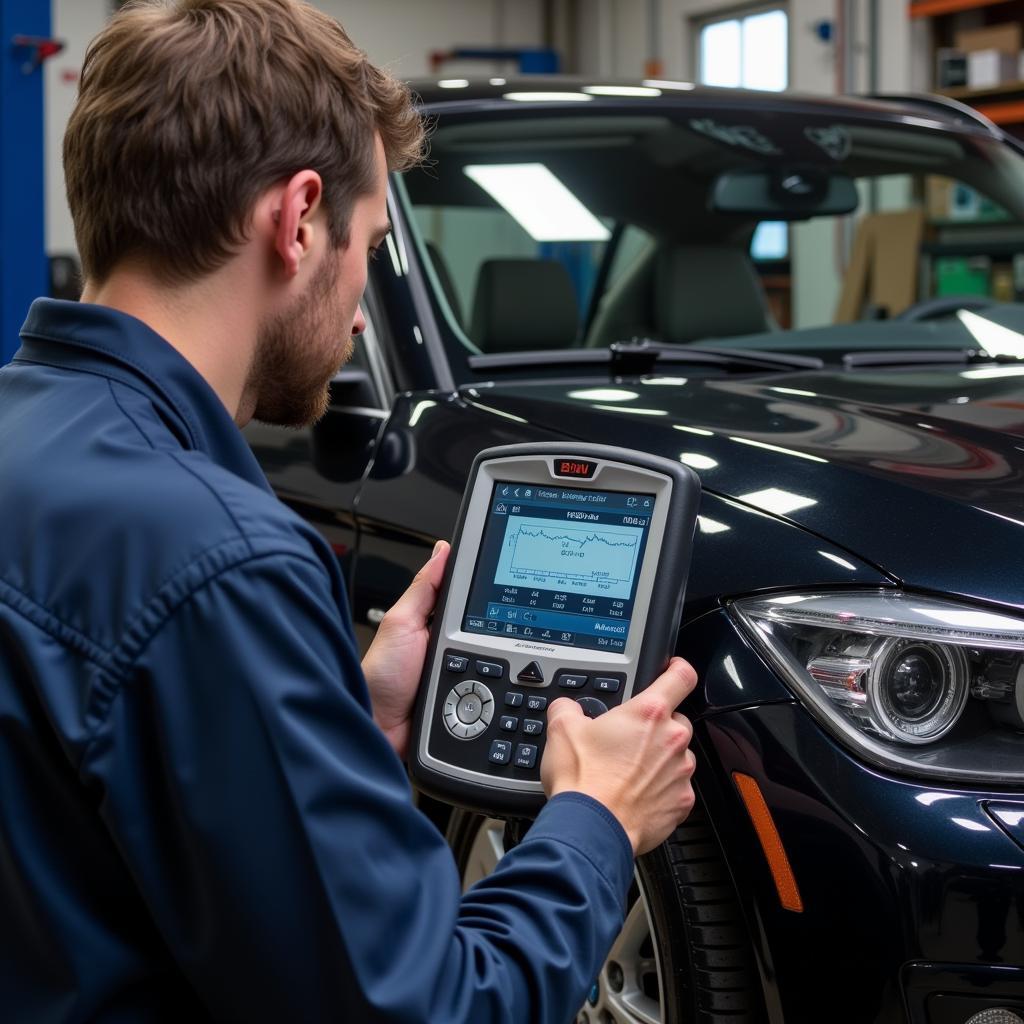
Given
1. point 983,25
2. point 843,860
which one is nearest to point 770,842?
point 843,860

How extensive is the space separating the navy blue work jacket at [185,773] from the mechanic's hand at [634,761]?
22 cm

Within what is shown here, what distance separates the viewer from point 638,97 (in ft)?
8.35

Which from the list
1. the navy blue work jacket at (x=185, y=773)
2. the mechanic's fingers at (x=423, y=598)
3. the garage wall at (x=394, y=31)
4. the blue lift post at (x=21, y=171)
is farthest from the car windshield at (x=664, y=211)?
the garage wall at (x=394, y=31)

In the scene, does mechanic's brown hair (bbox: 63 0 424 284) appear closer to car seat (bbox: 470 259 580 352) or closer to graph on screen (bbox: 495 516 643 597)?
graph on screen (bbox: 495 516 643 597)

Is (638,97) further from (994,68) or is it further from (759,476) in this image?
(994,68)

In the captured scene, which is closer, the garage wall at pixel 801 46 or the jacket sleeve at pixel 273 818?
the jacket sleeve at pixel 273 818

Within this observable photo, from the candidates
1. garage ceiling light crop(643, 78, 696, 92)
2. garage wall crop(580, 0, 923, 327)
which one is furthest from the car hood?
garage wall crop(580, 0, 923, 327)

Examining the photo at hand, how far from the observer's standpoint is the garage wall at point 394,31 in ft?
33.7

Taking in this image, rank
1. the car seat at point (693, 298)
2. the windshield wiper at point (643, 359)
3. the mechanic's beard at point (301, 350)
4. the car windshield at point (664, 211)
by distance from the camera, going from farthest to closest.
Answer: the car seat at point (693, 298) < the car windshield at point (664, 211) < the windshield wiper at point (643, 359) < the mechanic's beard at point (301, 350)

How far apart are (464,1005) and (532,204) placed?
1.77 m

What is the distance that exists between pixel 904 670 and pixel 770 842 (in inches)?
7.9

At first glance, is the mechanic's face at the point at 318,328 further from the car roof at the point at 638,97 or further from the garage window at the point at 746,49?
the garage window at the point at 746,49

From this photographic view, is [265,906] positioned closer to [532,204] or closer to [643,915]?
[643,915]

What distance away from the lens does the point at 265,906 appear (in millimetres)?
820
